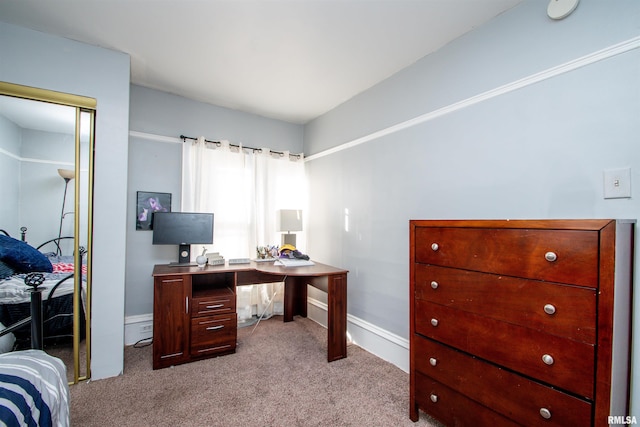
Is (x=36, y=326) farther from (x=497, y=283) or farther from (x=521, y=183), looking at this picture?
(x=521, y=183)

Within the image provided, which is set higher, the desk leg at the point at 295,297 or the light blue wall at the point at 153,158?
the light blue wall at the point at 153,158

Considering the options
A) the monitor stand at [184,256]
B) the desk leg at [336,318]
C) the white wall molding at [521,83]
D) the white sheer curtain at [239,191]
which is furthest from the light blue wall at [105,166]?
the white wall molding at [521,83]

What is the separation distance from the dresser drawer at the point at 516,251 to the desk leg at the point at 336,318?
0.99m

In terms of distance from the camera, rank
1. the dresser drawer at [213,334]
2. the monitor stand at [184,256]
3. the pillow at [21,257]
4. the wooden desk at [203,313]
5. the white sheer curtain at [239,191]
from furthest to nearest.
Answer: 1. the white sheer curtain at [239,191]
2. the monitor stand at [184,256]
3. the dresser drawer at [213,334]
4. the wooden desk at [203,313]
5. the pillow at [21,257]

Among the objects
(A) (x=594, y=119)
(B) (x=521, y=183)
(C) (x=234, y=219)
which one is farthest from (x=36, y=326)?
(A) (x=594, y=119)

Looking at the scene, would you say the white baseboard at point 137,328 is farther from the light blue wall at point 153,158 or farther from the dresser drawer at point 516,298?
the dresser drawer at point 516,298

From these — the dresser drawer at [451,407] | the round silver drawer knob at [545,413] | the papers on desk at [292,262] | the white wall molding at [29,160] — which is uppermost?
the white wall molding at [29,160]

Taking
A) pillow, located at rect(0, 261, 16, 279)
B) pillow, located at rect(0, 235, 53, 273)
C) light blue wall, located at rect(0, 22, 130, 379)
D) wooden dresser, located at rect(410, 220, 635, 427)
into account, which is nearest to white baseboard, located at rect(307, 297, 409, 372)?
wooden dresser, located at rect(410, 220, 635, 427)

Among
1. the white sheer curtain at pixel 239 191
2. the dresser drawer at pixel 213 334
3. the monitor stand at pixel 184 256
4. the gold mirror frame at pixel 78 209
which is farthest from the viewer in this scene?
the white sheer curtain at pixel 239 191

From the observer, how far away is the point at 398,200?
2.53 metres

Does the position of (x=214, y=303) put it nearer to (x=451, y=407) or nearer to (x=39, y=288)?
(x=39, y=288)

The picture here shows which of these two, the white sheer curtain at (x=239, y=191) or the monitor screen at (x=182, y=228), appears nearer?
the monitor screen at (x=182, y=228)

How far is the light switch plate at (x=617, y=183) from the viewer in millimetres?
1335

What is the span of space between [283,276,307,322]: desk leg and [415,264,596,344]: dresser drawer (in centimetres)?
215
